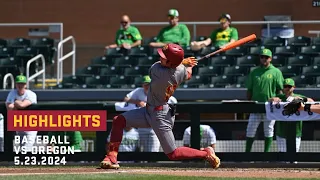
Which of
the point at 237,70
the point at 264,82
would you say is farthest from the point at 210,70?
the point at 264,82

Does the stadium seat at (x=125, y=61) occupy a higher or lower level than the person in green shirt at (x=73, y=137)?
higher

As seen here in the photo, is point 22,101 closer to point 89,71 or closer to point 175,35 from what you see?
point 89,71

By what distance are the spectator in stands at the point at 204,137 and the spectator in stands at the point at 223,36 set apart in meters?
3.46

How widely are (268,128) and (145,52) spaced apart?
482 cm

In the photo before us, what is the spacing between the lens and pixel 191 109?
1432 cm

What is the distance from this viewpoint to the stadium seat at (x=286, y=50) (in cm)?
1781

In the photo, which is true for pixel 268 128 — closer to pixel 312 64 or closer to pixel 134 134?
pixel 134 134

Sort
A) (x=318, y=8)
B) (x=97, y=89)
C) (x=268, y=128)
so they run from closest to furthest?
1. (x=268, y=128)
2. (x=97, y=89)
3. (x=318, y=8)

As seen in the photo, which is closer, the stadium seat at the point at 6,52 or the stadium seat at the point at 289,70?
the stadium seat at the point at 289,70

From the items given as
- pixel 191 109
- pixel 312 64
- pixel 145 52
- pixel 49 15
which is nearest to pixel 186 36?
pixel 145 52

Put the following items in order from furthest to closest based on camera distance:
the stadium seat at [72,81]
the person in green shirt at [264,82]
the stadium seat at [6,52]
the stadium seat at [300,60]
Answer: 1. the stadium seat at [6,52]
2. the stadium seat at [72,81]
3. the stadium seat at [300,60]
4. the person in green shirt at [264,82]

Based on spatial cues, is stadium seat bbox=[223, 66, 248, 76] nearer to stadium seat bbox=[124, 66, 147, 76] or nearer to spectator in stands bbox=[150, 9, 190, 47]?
spectator in stands bbox=[150, 9, 190, 47]

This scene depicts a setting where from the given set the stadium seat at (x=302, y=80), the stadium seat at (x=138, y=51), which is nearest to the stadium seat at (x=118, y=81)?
the stadium seat at (x=138, y=51)

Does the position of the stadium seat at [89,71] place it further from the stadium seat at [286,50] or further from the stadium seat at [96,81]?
the stadium seat at [286,50]
